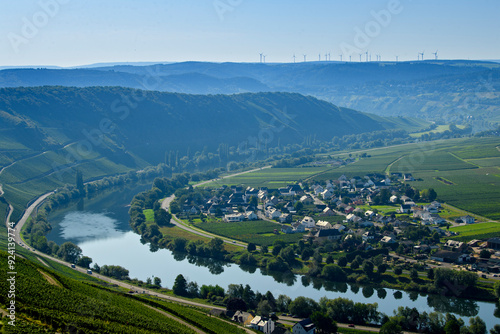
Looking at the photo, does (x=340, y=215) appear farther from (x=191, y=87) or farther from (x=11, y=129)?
(x=191, y=87)

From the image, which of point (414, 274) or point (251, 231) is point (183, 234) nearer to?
point (251, 231)

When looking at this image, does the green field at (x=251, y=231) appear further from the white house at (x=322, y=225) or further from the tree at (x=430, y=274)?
the tree at (x=430, y=274)

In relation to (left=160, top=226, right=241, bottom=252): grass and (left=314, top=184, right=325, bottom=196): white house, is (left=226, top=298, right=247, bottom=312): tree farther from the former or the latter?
(left=314, top=184, right=325, bottom=196): white house

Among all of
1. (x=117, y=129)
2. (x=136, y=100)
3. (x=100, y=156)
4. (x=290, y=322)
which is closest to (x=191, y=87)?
(x=136, y=100)

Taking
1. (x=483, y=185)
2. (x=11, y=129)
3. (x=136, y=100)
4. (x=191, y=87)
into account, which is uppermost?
(x=191, y=87)

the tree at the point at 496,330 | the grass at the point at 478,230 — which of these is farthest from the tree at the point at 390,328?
the grass at the point at 478,230

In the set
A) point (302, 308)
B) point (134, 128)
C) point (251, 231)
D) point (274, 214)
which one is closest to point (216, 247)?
point (251, 231)

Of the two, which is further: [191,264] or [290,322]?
[191,264]
